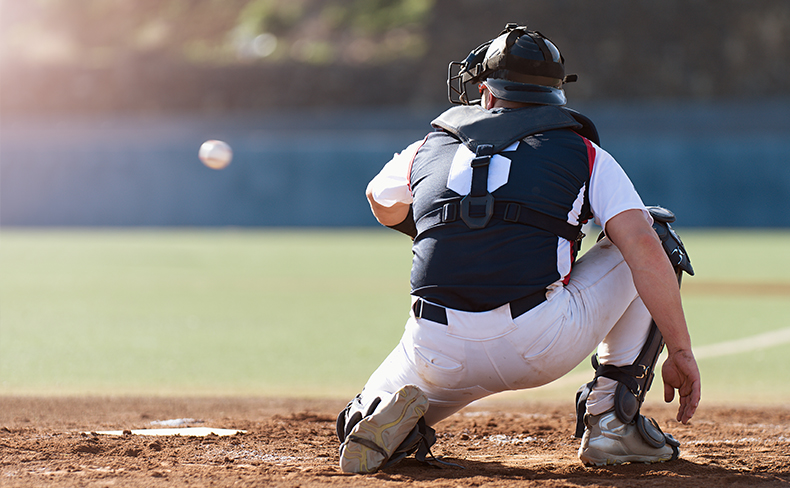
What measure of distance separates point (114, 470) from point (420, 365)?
1156 mm

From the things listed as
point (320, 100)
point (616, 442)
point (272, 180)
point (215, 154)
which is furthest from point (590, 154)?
point (320, 100)

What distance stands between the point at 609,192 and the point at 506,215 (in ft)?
1.19

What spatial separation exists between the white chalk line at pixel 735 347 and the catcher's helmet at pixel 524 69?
282 centimetres

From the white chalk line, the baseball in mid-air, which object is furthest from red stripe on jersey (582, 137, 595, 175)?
the baseball in mid-air

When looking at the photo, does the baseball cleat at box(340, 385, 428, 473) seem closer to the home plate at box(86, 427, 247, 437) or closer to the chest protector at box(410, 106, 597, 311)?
the chest protector at box(410, 106, 597, 311)

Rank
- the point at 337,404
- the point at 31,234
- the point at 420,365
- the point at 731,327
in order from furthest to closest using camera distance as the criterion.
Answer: the point at 31,234 < the point at 731,327 < the point at 337,404 < the point at 420,365

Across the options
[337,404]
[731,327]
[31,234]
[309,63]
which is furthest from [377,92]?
[337,404]

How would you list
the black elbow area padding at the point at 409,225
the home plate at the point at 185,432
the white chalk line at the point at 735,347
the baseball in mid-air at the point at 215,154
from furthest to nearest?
1. the baseball in mid-air at the point at 215,154
2. the white chalk line at the point at 735,347
3. the home plate at the point at 185,432
4. the black elbow area padding at the point at 409,225

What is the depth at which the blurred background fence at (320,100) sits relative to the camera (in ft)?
78.9

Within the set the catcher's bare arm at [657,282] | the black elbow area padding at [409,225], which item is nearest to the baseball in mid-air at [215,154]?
the black elbow area padding at [409,225]

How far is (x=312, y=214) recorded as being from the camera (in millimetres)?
24359

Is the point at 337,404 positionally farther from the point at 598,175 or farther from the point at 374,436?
the point at 598,175

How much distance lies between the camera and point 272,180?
24234mm

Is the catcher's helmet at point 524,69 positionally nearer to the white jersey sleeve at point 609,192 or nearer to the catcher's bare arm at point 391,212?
the white jersey sleeve at point 609,192
